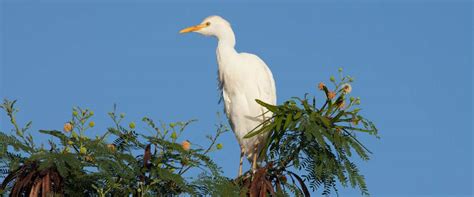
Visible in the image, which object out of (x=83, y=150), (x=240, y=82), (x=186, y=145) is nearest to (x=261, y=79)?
(x=240, y=82)

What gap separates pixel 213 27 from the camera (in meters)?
8.37

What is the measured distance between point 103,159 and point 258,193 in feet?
3.93

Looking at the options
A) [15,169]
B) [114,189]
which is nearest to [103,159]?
[114,189]

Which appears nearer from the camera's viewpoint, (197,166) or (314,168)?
(197,166)

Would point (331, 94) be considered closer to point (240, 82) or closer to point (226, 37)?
point (240, 82)

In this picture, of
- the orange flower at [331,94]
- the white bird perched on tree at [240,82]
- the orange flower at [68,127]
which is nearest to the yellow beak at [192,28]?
the white bird perched on tree at [240,82]

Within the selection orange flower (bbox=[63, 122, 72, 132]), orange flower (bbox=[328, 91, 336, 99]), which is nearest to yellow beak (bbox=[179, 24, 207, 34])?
orange flower (bbox=[328, 91, 336, 99])

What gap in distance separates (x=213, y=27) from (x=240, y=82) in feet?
2.18

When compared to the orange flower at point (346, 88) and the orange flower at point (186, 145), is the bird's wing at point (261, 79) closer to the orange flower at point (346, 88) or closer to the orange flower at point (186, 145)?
the orange flower at point (346, 88)

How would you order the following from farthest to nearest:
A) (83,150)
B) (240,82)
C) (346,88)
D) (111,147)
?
(240,82) < (346,88) < (111,147) < (83,150)

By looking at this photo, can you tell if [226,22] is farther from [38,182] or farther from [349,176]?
[38,182]

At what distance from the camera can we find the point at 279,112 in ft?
20.5

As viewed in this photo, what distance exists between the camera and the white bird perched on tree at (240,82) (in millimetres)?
7949

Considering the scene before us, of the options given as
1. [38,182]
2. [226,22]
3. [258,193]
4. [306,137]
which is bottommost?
[38,182]
